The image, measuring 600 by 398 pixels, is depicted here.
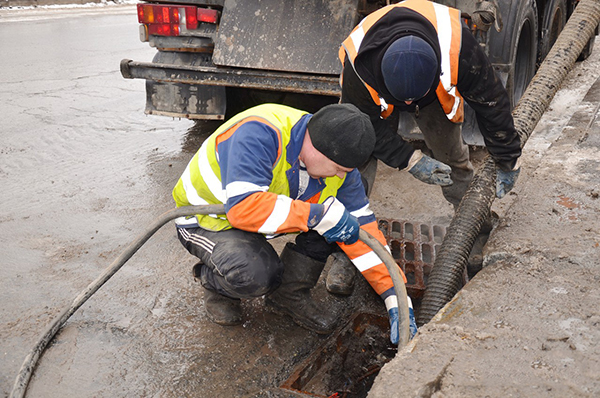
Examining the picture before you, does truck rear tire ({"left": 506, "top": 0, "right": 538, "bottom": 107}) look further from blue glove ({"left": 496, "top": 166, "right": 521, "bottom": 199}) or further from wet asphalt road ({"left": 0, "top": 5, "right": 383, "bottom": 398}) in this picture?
wet asphalt road ({"left": 0, "top": 5, "right": 383, "bottom": 398})

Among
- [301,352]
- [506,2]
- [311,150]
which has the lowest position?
[301,352]

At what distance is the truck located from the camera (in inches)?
136

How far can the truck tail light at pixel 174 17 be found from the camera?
370cm

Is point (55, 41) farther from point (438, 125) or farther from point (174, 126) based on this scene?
point (438, 125)

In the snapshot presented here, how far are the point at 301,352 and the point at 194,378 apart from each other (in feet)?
1.49

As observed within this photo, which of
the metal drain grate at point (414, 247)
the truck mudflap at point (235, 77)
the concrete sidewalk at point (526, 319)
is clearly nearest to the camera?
the concrete sidewalk at point (526, 319)

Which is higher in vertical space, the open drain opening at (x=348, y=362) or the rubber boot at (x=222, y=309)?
the rubber boot at (x=222, y=309)

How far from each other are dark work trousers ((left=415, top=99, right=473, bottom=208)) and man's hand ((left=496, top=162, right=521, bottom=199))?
1.09 feet

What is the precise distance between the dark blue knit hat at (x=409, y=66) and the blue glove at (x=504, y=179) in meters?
0.73

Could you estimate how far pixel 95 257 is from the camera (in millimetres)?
3016

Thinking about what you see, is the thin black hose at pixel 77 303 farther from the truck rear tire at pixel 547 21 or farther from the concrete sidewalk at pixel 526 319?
the truck rear tire at pixel 547 21

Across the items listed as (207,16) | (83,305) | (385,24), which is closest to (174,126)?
(207,16)

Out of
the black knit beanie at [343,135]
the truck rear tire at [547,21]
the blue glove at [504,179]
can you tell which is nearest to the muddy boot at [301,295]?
the black knit beanie at [343,135]

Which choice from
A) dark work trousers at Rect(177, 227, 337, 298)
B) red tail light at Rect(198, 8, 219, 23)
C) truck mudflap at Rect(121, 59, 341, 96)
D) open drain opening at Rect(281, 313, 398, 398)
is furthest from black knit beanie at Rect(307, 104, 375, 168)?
red tail light at Rect(198, 8, 219, 23)
